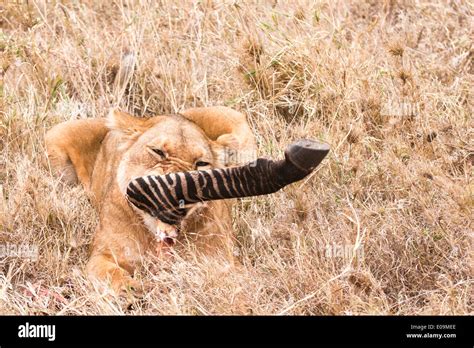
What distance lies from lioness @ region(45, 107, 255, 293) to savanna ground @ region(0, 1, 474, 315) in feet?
0.47

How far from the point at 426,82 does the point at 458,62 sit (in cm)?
44

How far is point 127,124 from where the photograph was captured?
6.23m

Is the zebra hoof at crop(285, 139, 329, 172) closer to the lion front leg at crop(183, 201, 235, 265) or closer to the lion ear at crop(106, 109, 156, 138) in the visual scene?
the lion front leg at crop(183, 201, 235, 265)

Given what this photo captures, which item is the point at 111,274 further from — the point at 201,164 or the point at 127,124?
the point at 127,124

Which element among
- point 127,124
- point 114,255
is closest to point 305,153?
point 114,255

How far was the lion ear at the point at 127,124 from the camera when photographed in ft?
20.2

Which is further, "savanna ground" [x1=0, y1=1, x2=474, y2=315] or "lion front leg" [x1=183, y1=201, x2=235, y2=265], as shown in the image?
"lion front leg" [x1=183, y1=201, x2=235, y2=265]

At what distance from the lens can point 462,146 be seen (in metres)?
6.33

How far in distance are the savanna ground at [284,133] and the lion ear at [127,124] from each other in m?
0.53

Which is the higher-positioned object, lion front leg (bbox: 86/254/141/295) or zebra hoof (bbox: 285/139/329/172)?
zebra hoof (bbox: 285/139/329/172)

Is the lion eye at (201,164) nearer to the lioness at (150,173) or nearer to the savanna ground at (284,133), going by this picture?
the lioness at (150,173)

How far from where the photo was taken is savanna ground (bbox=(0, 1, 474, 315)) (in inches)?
208

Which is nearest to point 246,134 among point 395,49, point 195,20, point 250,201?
point 250,201

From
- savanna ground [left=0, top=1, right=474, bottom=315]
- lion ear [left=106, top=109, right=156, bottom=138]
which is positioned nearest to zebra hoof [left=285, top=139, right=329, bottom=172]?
savanna ground [left=0, top=1, right=474, bottom=315]
